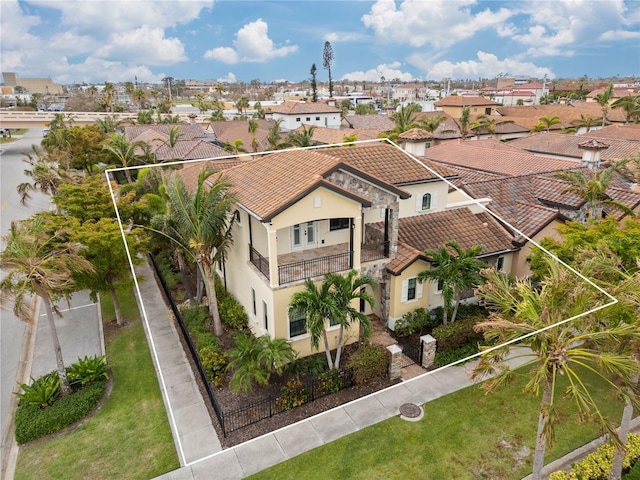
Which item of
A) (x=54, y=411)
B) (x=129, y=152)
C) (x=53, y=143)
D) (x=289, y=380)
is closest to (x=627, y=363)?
(x=289, y=380)

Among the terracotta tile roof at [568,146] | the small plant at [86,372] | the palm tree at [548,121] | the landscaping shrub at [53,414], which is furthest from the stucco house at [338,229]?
the palm tree at [548,121]

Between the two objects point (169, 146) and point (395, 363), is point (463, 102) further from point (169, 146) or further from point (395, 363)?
point (395, 363)

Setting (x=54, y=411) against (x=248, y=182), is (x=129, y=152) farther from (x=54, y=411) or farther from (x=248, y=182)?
(x=54, y=411)

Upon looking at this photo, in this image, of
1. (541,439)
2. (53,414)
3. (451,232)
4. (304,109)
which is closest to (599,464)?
(541,439)

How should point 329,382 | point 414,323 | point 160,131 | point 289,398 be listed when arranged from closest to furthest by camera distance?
point 289,398, point 329,382, point 414,323, point 160,131

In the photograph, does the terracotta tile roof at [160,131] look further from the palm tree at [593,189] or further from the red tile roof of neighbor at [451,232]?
the palm tree at [593,189]

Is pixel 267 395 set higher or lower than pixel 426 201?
lower

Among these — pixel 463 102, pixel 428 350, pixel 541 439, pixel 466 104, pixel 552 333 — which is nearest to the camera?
pixel 552 333
